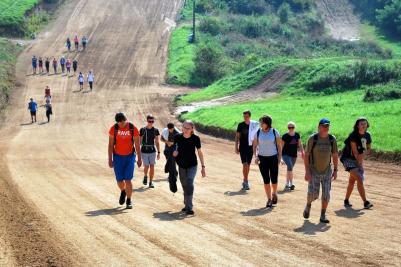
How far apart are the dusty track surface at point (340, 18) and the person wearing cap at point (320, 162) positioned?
226ft

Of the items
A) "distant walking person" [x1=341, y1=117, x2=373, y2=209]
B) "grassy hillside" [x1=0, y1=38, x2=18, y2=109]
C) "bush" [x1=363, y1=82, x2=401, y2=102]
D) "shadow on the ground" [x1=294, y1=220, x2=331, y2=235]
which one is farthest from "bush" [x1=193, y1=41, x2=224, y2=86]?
"shadow on the ground" [x1=294, y1=220, x2=331, y2=235]

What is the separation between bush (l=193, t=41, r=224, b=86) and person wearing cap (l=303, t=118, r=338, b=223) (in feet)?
132

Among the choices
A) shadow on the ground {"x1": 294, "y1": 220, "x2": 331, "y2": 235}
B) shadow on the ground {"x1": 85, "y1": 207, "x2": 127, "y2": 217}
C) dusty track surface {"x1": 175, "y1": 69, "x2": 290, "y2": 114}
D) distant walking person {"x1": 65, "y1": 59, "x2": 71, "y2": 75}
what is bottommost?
shadow on the ground {"x1": 85, "y1": 207, "x2": 127, "y2": 217}

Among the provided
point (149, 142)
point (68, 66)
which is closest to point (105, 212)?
point (149, 142)

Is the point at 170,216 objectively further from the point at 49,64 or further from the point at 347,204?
the point at 49,64

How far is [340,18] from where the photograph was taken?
87938 millimetres

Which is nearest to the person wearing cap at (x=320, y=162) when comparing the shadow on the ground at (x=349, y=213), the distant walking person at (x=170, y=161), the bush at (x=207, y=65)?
the shadow on the ground at (x=349, y=213)

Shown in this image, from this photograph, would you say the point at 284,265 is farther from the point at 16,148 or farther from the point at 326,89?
the point at 326,89

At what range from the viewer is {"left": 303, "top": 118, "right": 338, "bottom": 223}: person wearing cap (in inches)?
455

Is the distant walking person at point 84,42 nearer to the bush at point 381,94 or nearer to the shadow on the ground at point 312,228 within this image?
the bush at point 381,94

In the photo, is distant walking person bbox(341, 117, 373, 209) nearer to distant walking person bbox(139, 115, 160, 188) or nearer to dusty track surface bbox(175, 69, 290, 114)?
distant walking person bbox(139, 115, 160, 188)

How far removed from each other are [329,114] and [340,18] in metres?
62.7

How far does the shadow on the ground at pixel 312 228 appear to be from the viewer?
10.9 meters

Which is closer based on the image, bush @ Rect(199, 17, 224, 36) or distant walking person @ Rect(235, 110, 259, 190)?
distant walking person @ Rect(235, 110, 259, 190)
